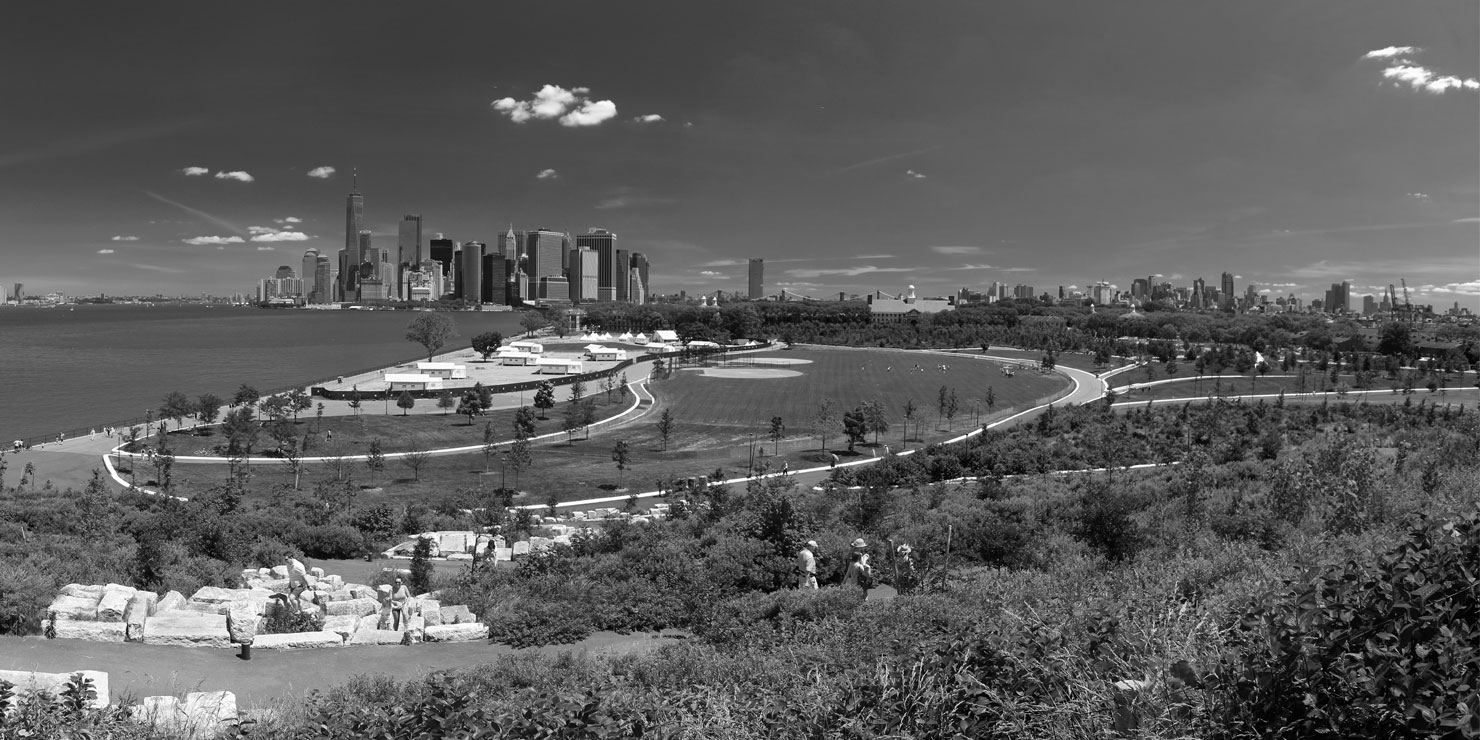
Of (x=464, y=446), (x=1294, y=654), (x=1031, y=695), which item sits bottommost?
(x=464, y=446)

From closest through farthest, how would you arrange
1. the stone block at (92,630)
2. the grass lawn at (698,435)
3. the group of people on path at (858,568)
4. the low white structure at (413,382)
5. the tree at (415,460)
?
the stone block at (92,630) < the group of people on path at (858,568) < the grass lawn at (698,435) < the tree at (415,460) < the low white structure at (413,382)

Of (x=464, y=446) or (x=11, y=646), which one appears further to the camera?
(x=464, y=446)

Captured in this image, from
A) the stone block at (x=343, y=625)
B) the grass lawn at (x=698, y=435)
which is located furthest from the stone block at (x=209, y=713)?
the grass lawn at (x=698, y=435)

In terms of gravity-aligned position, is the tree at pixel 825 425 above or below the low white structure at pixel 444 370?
below

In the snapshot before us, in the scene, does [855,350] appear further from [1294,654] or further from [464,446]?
[1294,654]

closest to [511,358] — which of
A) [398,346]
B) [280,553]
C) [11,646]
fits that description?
[398,346]

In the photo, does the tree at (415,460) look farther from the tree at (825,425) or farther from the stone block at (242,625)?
the stone block at (242,625)
